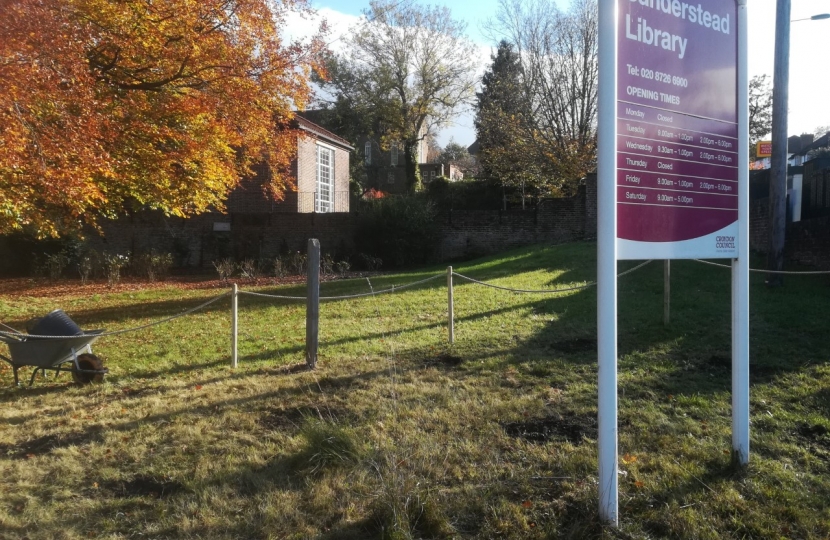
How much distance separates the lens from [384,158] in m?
59.3

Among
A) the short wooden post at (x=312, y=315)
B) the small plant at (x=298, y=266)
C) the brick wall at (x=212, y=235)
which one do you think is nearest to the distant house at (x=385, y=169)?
the brick wall at (x=212, y=235)

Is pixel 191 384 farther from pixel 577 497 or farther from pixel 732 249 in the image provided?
pixel 732 249

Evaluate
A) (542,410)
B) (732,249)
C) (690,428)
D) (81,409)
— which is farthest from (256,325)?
(732,249)

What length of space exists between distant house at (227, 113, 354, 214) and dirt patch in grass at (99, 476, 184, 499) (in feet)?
65.3

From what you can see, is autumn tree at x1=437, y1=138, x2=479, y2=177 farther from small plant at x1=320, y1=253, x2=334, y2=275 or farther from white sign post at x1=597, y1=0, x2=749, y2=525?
white sign post at x1=597, y1=0, x2=749, y2=525

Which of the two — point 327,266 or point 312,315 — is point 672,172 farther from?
point 327,266

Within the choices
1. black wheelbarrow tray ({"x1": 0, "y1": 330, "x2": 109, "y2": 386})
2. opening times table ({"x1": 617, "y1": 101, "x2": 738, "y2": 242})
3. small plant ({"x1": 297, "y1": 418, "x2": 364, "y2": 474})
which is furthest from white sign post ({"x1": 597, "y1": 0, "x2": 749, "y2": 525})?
black wheelbarrow tray ({"x1": 0, "y1": 330, "x2": 109, "y2": 386})

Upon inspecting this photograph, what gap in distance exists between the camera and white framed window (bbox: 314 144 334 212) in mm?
31297

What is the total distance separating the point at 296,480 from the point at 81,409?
307cm

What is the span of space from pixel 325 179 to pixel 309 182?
2387mm

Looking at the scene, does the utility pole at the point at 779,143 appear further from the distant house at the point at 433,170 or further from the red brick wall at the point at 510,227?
the distant house at the point at 433,170

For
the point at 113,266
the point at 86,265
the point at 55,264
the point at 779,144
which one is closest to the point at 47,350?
the point at 779,144

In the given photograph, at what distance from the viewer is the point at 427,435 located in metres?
5.02

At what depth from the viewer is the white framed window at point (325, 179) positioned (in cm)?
3130
